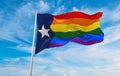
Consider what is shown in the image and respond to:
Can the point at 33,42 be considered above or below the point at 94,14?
below

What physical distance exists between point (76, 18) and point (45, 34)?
3416mm

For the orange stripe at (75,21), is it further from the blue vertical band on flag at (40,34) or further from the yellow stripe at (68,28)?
the blue vertical band on flag at (40,34)

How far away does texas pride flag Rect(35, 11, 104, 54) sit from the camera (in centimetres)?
3260

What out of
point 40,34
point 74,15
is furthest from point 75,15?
point 40,34

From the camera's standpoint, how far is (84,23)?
33.4m

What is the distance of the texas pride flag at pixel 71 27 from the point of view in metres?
32.6

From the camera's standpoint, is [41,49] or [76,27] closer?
[41,49]

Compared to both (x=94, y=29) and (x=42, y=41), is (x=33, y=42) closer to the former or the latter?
(x=42, y=41)

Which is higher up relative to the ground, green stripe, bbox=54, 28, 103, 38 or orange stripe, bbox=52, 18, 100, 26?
orange stripe, bbox=52, 18, 100, 26

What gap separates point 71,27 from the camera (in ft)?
109

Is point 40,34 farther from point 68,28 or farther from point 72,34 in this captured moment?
point 72,34

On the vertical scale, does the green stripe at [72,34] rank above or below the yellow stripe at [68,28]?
below

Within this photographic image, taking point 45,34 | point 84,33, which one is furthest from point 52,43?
point 84,33

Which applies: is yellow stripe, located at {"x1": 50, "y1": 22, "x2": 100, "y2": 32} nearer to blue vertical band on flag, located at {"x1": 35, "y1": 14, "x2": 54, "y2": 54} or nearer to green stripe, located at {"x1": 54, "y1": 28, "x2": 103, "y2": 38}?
green stripe, located at {"x1": 54, "y1": 28, "x2": 103, "y2": 38}
